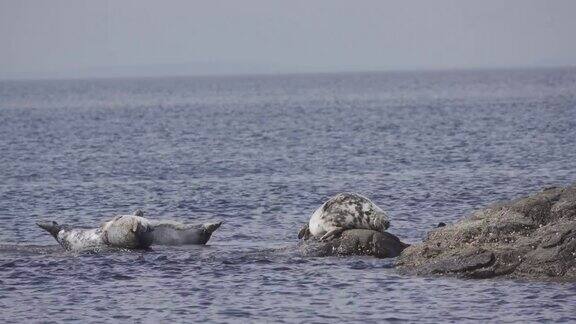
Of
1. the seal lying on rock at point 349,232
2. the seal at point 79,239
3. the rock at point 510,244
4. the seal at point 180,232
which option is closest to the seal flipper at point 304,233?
the seal lying on rock at point 349,232

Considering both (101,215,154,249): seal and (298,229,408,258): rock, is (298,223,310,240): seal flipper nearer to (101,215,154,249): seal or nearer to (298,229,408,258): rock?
(298,229,408,258): rock

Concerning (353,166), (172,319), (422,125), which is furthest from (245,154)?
(172,319)

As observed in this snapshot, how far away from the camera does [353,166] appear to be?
52031 mm

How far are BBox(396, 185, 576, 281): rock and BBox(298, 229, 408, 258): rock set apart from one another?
0.99 metres

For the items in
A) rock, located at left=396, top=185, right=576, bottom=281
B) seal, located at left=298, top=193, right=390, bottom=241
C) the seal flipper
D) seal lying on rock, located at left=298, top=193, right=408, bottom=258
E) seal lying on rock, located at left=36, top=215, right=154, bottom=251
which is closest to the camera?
rock, located at left=396, top=185, right=576, bottom=281

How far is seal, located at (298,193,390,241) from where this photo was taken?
28078 millimetres

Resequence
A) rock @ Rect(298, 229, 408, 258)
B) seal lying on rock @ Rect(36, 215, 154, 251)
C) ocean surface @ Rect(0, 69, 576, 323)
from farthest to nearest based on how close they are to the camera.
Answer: seal lying on rock @ Rect(36, 215, 154, 251), rock @ Rect(298, 229, 408, 258), ocean surface @ Rect(0, 69, 576, 323)

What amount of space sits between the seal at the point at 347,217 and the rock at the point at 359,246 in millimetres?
565

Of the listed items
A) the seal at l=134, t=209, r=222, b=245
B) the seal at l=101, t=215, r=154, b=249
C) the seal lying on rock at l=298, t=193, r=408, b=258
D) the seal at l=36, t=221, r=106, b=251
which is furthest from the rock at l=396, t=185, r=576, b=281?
the seal at l=36, t=221, r=106, b=251

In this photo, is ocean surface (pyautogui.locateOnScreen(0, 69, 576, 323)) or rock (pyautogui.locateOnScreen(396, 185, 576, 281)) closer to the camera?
ocean surface (pyautogui.locateOnScreen(0, 69, 576, 323))

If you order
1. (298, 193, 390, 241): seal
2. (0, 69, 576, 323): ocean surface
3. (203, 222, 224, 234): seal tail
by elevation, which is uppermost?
(298, 193, 390, 241): seal

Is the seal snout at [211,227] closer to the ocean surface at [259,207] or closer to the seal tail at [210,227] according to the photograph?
the seal tail at [210,227]

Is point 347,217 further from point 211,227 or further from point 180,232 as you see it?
point 180,232

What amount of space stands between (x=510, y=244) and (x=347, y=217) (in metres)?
4.94
